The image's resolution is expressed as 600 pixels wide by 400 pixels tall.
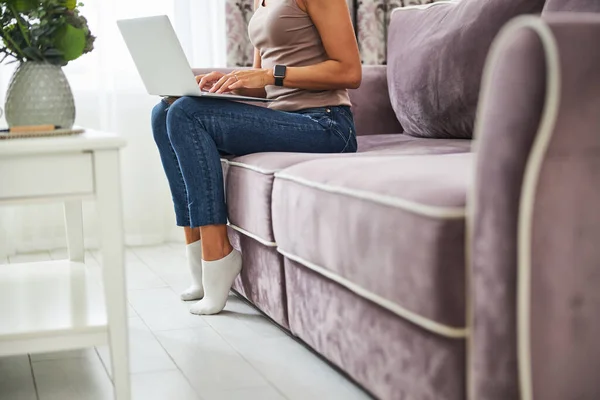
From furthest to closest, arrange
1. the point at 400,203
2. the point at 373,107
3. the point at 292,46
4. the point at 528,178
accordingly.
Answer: the point at 373,107 → the point at 292,46 → the point at 400,203 → the point at 528,178

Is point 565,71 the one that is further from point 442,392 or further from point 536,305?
point 442,392

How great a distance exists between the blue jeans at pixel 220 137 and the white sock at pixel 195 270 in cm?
14

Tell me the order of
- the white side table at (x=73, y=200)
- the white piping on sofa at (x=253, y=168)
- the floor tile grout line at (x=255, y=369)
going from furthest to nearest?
the white piping on sofa at (x=253, y=168), the floor tile grout line at (x=255, y=369), the white side table at (x=73, y=200)


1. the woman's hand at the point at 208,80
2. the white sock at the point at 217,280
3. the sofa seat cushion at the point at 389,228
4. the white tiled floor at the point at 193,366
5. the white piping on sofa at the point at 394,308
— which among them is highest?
the woman's hand at the point at 208,80

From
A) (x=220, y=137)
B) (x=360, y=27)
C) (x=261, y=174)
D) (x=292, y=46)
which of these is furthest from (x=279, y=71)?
(x=360, y=27)

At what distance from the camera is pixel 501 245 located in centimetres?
97

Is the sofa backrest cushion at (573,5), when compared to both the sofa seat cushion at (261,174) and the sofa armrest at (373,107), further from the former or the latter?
the sofa armrest at (373,107)

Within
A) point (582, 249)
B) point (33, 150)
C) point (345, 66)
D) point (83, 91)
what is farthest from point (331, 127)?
point (83, 91)

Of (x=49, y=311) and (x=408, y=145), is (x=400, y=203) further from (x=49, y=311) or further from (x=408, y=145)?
(x=408, y=145)

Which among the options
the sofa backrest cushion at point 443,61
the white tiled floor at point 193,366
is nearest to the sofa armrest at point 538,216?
the white tiled floor at point 193,366

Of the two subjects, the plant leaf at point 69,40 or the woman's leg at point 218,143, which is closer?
the plant leaf at point 69,40

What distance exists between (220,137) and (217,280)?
1.15 ft

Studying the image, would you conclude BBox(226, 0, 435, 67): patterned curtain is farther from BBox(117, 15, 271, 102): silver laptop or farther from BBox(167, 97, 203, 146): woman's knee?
BBox(167, 97, 203, 146): woman's knee

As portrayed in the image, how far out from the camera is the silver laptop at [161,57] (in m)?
1.82
